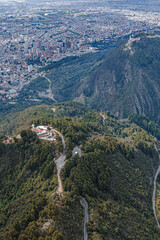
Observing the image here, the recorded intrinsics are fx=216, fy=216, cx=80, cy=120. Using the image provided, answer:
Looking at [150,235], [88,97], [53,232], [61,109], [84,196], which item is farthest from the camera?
[88,97]

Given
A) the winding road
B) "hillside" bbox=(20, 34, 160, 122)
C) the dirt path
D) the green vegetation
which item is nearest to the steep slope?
"hillside" bbox=(20, 34, 160, 122)

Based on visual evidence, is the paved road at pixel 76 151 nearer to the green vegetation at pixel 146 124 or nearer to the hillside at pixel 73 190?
the hillside at pixel 73 190

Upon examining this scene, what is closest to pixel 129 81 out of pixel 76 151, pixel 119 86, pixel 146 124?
pixel 119 86

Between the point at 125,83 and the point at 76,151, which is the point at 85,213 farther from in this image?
the point at 125,83

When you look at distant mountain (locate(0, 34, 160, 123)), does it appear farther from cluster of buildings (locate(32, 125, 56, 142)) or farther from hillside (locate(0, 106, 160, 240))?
cluster of buildings (locate(32, 125, 56, 142))

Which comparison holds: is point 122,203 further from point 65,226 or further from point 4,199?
point 4,199

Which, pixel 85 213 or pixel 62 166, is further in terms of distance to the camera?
pixel 62 166

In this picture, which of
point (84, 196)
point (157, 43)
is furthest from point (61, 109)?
point (157, 43)

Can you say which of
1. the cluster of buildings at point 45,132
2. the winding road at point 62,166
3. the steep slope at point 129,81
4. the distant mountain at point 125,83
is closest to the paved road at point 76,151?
the winding road at point 62,166
